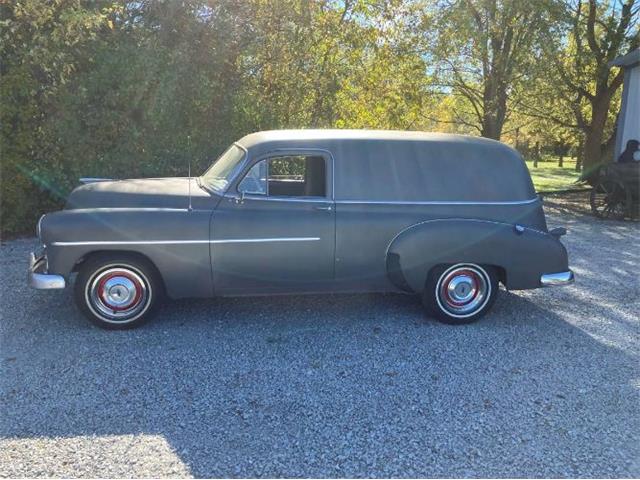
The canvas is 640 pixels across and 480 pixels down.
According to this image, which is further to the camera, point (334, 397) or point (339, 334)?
point (339, 334)

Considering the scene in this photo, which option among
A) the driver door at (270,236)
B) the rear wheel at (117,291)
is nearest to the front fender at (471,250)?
the driver door at (270,236)

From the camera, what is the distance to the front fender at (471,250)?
4535 millimetres

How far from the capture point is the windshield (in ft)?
15.0

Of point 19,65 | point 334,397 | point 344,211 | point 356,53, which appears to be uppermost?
point 356,53

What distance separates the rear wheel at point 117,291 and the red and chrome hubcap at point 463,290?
2517 mm

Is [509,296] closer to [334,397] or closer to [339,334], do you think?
[339,334]

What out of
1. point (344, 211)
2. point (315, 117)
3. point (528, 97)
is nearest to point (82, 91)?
point (315, 117)

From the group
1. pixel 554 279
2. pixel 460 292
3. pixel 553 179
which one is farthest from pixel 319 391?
pixel 553 179

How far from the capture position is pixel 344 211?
4.52 metres

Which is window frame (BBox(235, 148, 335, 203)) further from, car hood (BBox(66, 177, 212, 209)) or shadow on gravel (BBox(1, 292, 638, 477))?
shadow on gravel (BBox(1, 292, 638, 477))

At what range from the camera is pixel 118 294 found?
4.36m

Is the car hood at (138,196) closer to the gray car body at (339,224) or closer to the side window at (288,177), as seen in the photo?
the gray car body at (339,224)

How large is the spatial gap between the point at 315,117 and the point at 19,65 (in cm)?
526

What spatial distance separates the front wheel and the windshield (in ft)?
6.55
